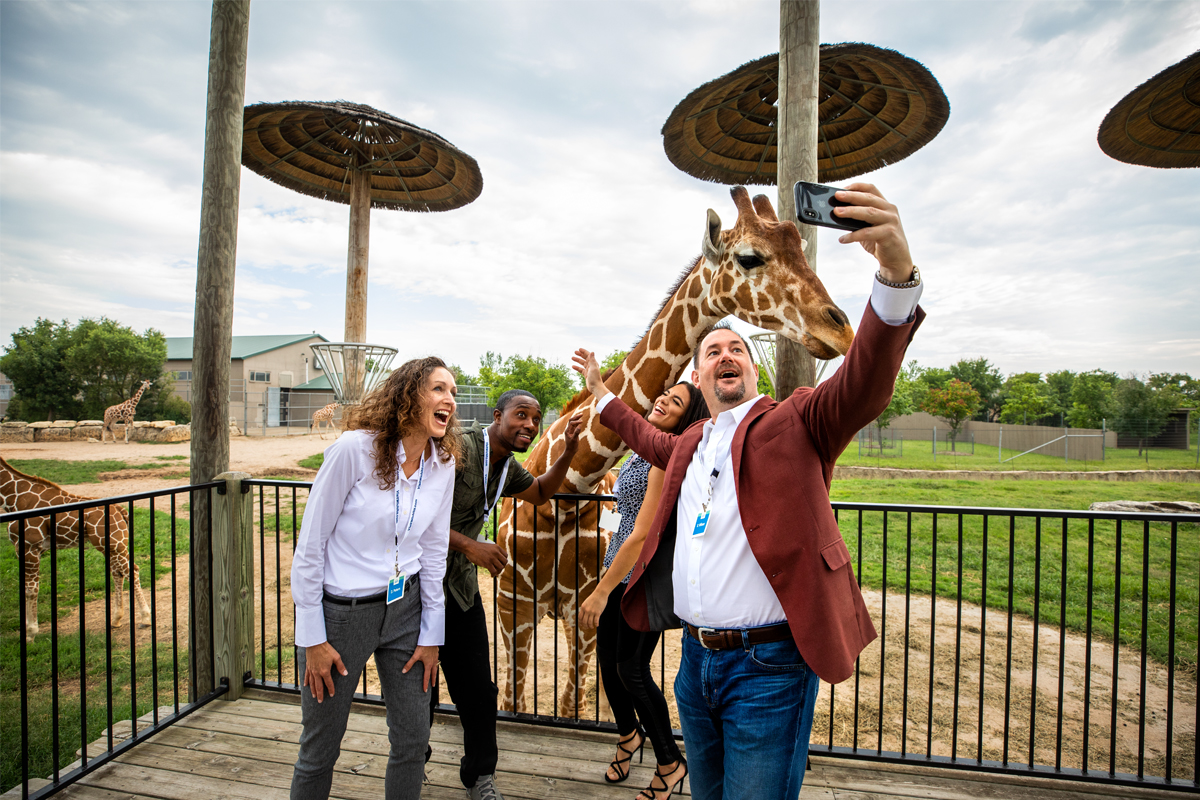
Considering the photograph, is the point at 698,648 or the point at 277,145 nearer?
the point at 698,648

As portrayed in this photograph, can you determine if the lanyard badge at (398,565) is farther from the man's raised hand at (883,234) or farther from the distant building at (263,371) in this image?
the distant building at (263,371)

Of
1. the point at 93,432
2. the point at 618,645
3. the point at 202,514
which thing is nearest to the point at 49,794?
the point at 202,514

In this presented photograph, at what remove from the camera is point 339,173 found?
8.81m

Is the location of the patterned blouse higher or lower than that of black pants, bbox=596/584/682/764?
higher

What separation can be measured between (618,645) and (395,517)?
1.17 metres

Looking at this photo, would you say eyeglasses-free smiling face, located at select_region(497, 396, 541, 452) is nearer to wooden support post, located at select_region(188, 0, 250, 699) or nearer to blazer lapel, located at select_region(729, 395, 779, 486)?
blazer lapel, located at select_region(729, 395, 779, 486)

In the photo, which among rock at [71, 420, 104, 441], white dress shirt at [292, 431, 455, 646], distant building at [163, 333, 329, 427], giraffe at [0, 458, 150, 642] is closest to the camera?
white dress shirt at [292, 431, 455, 646]

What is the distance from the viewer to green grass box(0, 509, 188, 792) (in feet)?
11.0

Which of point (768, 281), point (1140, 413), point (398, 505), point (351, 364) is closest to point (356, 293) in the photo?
point (351, 364)

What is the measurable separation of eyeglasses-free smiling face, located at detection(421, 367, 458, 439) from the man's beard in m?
1.05

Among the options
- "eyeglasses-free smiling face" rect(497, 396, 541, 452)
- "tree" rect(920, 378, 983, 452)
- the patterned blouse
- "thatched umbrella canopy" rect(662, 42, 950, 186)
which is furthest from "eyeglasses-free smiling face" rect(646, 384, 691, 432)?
"tree" rect(920, 378, 983, 452)

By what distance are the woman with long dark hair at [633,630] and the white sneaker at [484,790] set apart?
0.59 m

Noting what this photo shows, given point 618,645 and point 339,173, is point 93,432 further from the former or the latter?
point 618,645

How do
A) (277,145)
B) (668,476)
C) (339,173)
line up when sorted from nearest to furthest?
(668,476)
(277,145)
(339,173)
